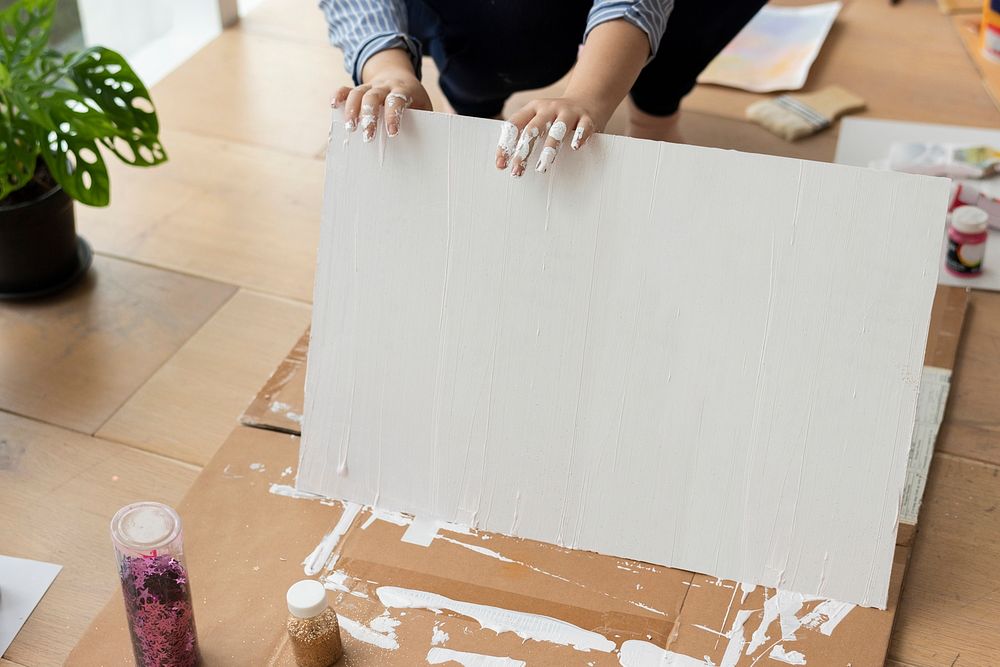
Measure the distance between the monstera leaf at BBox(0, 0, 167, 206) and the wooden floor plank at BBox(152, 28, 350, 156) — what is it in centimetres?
46

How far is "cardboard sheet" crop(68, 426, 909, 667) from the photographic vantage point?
1017 mm

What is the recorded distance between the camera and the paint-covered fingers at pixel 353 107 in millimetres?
1060

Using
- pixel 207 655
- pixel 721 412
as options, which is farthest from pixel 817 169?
pixel 207 655

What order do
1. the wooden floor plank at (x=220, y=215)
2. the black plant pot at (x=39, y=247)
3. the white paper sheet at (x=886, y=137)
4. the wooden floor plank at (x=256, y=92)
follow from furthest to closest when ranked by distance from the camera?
the wooden floor plank at (x=256, y=92) → the white paper sheet at (x=886, y=137) → the wooden floor plank at (x=220, y=215) → the black plant pot at (x=39, y=247)

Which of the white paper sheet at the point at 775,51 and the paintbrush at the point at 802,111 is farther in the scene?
the white paper sheet at the point at 775,51

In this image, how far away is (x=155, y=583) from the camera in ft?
3.04

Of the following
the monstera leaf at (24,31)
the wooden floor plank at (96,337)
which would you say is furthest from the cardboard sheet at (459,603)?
the monstera leaf at (24,31)

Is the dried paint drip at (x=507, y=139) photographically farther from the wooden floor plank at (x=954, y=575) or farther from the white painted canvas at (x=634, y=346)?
the wooden floor plank at (x=954, y=575)

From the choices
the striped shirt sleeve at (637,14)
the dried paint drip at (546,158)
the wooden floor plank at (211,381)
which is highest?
the striped shirt sleeve at (637,14)

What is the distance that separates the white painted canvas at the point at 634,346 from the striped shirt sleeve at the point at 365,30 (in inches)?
7.5

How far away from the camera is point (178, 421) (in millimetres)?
1313

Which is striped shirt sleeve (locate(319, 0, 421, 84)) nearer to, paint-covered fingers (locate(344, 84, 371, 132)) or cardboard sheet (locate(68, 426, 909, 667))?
paint-covered fingers (locate(344, 84, 371, 132))

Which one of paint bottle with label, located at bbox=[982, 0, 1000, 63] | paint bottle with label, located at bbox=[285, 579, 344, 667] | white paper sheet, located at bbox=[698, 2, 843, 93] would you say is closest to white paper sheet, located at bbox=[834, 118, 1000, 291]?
white paper sheet, located at bbox=[698, 2, 843, 93]

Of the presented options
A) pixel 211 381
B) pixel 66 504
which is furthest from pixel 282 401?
pixel 66 504
